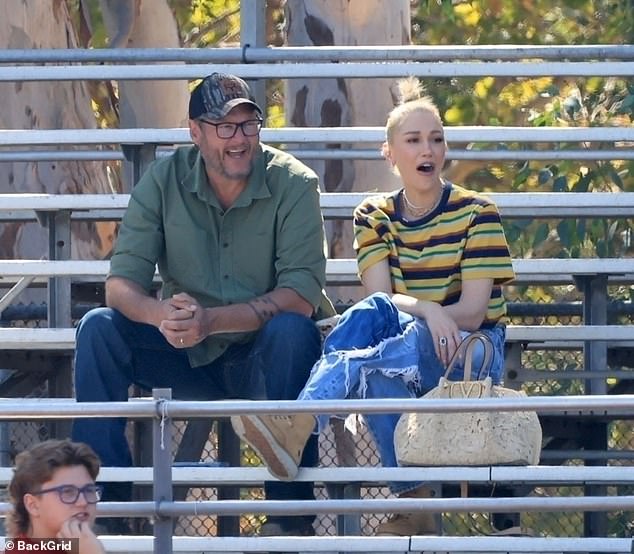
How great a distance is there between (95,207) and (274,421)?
1.80 m

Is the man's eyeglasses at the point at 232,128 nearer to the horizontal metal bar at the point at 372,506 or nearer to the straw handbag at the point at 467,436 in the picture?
the straw handbag at the point at 467,436

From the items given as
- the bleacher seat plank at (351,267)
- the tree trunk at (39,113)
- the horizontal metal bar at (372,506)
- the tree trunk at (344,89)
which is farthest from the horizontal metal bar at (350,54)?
the tree trunk at (39,113)

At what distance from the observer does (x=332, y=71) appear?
22.7ft

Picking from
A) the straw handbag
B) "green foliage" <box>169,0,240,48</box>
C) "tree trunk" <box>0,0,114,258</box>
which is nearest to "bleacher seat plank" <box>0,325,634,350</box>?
the straw handbag

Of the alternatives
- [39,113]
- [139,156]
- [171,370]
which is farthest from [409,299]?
[39,113]

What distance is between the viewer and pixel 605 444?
681cm

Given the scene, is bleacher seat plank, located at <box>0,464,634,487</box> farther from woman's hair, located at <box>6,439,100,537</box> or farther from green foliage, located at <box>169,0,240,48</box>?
green foliage, located at <box>169,0,240,48</box>

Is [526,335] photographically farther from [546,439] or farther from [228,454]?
[228,454]

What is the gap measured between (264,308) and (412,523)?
84 cm

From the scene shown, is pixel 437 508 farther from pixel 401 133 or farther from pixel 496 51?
pixel 496 51

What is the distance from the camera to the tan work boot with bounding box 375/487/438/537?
17.2 ft

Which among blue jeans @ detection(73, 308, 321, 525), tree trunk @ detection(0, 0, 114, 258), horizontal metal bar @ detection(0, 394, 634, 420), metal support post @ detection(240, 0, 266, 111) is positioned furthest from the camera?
tree trunk @ detection(0, 0, 114, 258)

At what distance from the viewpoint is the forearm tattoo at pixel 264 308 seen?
5539mm

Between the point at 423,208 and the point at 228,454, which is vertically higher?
the point at 423,208
